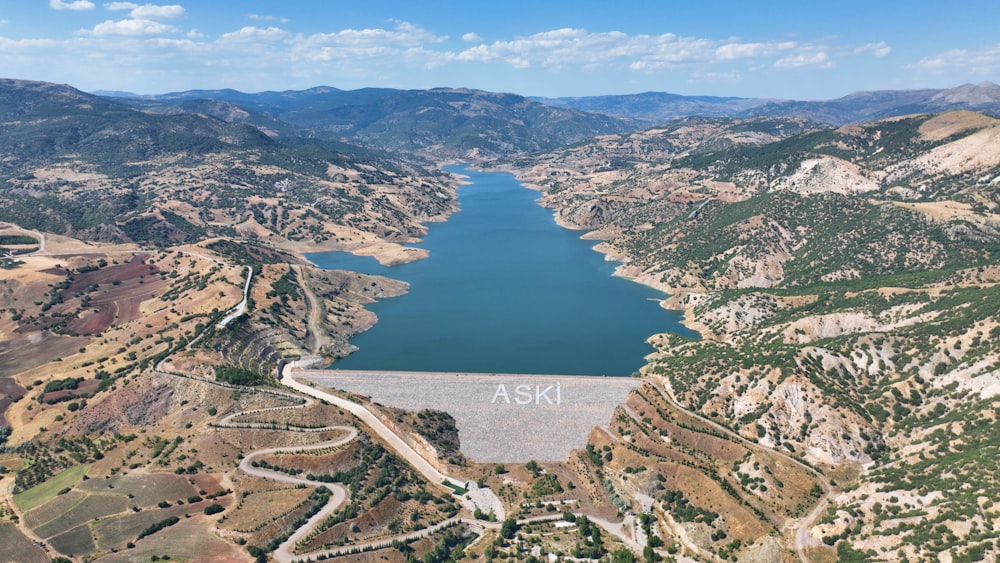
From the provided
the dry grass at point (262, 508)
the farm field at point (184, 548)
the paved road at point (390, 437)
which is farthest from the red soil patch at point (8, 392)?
the dry grass at point (262, 508)

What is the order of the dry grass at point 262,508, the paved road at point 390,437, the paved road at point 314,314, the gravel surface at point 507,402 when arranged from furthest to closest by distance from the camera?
the paved road at point 314,314, the gravel surface at point 507,402, the paved road at point 390,437, the dry grass at point 262,508

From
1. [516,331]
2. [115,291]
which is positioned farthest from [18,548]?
[115,291]

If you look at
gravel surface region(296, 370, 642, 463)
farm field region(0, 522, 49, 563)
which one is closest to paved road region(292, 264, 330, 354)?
gravel surface region(296, 370, 642, 463)

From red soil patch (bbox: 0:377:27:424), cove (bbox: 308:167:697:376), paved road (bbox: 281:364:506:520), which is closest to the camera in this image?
paved road (bbox: 281:364:506:520)

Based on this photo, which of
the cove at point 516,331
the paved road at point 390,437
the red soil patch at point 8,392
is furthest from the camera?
the cove at point 516,331

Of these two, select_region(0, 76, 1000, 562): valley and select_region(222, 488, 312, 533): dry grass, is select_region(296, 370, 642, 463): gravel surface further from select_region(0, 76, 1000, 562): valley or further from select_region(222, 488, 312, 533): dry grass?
select_region(222, 488, 312, 533): dry grass

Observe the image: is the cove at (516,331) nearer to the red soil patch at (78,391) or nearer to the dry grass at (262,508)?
the red soil patch at (78,391)

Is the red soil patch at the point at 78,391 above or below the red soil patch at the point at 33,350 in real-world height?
below

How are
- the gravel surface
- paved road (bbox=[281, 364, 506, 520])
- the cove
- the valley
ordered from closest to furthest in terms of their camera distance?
the valley < paved road (bbox=[281, 364, 506, 520]) < the gravel surface < the cove

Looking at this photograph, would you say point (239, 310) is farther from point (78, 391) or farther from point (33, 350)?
point (33, 350)
